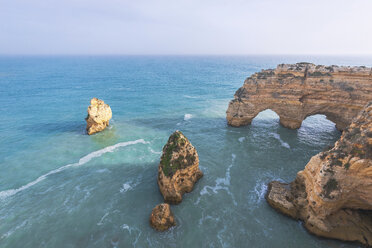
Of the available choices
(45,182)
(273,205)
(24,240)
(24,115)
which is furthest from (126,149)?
(24,115)

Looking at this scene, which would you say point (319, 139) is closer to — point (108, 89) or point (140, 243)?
point (140, 243)

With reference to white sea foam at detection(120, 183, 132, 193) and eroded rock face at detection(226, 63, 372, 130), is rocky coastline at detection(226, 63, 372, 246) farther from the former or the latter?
white sea foam at detection(120, 183, 132, 193)

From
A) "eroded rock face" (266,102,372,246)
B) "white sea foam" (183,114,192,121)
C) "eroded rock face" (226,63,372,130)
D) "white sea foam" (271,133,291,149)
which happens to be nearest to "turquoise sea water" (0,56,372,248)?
"white sea foam" (271,133,291,149)

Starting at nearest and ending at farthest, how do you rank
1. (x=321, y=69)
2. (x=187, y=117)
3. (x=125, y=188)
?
(x=125, y=188) → (x=321, y=69) → (x=187, y=117)

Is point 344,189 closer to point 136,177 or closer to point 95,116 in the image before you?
point 136,177

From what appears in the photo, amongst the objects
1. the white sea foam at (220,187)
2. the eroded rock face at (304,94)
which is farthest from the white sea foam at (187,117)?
the white sea foam at (220,187)

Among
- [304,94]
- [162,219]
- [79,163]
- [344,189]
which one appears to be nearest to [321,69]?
[304,94]
